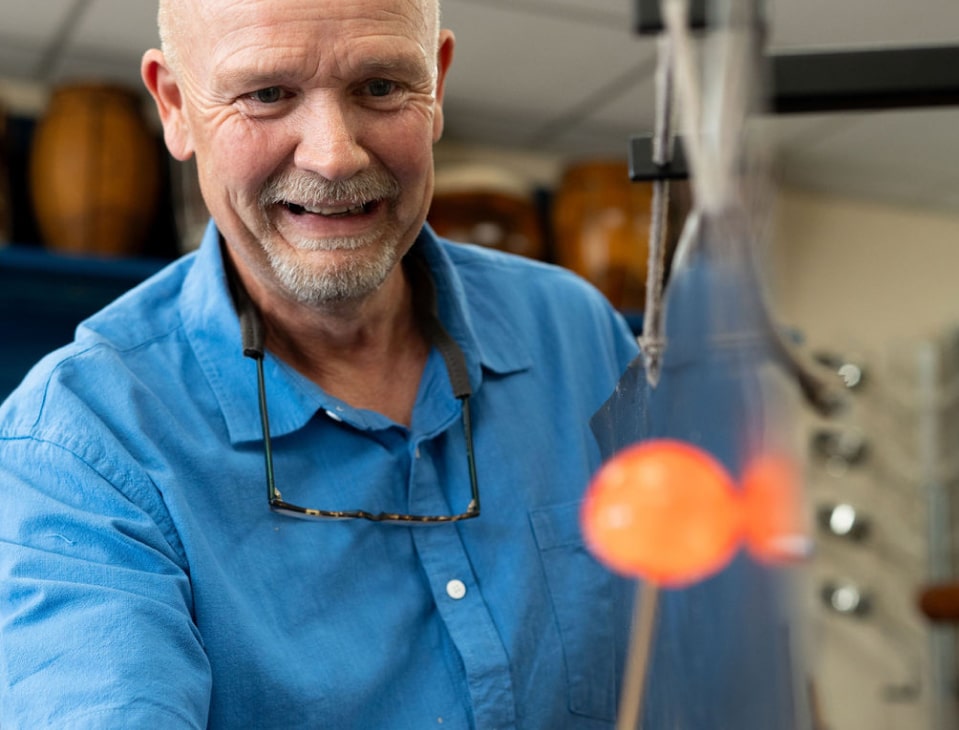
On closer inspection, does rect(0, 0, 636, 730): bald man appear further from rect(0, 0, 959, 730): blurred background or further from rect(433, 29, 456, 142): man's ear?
rect(0, 0, 959, 730): blurred background

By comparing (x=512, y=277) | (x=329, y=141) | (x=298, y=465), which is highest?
(x=329, y=141)

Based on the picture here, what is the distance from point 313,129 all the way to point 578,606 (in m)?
0.38

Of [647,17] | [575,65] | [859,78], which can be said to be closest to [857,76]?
[859,78]

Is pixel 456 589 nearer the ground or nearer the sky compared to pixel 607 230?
nearer the ground

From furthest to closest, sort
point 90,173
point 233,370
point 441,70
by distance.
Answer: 1. point 90,173
2. point 441,70
3. point 233,370

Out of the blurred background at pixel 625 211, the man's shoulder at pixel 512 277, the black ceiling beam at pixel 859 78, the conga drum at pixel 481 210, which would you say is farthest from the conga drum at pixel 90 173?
the black ceiling beam at pixel 859 78

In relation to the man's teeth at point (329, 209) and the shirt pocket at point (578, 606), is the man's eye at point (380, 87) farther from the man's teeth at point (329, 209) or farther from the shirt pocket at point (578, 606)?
the shirt pocket at point (578, 606)

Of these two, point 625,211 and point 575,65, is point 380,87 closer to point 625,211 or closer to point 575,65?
point 575,65

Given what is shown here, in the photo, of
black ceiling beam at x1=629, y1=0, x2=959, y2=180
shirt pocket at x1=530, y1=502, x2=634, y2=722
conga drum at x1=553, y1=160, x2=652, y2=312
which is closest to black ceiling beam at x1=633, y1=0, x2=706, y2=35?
black ceiling beam at x1=629, y1=0, x2=959, y2=180

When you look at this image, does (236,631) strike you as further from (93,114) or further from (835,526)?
(835,526)

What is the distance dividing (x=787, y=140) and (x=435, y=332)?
2156mm

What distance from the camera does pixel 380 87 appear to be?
2.66ft

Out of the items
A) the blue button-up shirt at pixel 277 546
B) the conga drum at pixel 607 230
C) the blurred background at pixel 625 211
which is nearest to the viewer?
the blue button-up shirt at pixel 277 546

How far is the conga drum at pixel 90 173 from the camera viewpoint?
2.36 meters
